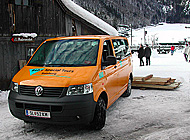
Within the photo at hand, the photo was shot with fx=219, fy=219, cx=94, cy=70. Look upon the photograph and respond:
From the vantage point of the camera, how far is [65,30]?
1095 centimetres

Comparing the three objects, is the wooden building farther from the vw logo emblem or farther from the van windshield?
the vw logo emblem

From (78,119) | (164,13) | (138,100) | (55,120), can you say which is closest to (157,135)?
(78,119)

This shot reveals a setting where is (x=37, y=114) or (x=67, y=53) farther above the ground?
(x=67, y=53)

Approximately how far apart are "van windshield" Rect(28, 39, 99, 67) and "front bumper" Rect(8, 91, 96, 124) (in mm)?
892

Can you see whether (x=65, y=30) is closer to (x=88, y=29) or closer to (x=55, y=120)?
(x=88, y=29)

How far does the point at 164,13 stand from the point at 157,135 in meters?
185

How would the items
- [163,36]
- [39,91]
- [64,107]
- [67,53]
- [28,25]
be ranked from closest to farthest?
[64,107], [39,91], [67,53], [28,25], [163,36]

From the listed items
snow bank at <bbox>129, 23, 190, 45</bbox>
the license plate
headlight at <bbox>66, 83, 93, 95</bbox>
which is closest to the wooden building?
the license plate

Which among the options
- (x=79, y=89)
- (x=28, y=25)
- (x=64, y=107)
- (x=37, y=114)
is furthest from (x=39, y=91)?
(x=28, y=25)

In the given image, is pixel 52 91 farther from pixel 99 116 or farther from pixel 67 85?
pixel 99 116

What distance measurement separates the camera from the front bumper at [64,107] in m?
3.79

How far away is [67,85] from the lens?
3.84 m

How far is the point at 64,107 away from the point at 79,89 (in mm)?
411

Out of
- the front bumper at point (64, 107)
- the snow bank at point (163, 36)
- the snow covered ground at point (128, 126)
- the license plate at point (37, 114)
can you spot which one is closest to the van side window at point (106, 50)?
the front bumper at point (64, 107)
